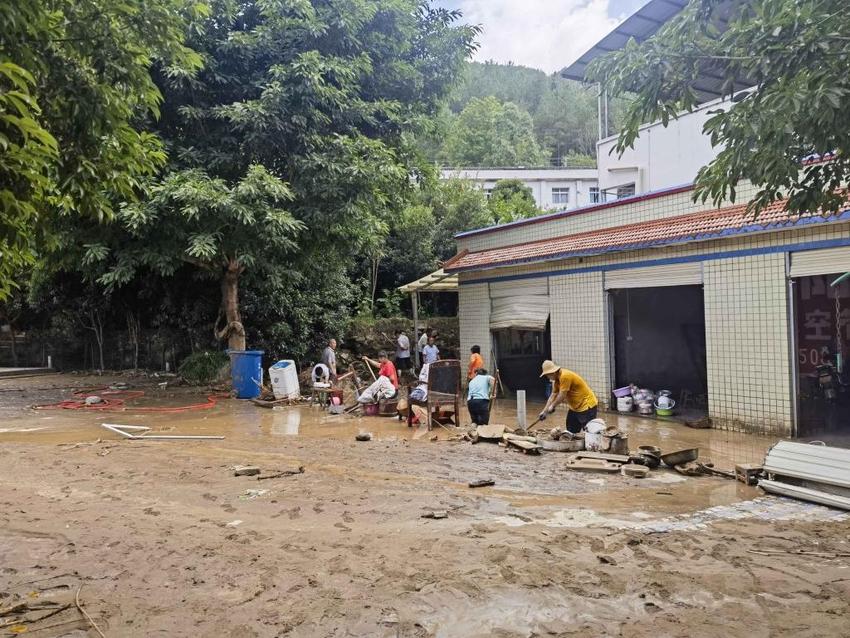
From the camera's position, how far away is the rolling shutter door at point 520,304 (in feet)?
49.2

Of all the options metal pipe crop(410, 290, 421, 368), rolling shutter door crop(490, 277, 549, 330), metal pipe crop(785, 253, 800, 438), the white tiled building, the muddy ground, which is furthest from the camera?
metal pipe crop(410, 290, 421, 368)

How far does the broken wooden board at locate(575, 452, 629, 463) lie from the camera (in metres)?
8.34

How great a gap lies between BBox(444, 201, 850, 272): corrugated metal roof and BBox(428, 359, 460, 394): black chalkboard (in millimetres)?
3785

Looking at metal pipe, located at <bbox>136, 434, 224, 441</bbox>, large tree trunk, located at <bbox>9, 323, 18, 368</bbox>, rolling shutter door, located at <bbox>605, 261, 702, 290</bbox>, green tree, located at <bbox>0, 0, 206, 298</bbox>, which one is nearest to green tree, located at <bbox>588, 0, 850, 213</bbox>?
green tree, located at <bbox>0, 0, 206, 298</bbox>

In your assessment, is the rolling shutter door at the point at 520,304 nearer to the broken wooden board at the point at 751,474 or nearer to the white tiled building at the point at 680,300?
the white tiled building at the point at 680,300

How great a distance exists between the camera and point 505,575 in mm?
4715

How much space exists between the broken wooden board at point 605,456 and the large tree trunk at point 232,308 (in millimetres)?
11017

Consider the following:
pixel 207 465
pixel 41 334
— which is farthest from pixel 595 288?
pixel 41 334

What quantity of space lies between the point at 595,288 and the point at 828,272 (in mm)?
4684

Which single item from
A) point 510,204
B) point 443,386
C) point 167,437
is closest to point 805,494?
point 443,386

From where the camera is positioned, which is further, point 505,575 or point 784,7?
point 505,575

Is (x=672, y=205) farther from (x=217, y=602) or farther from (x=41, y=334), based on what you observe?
(x=41, y=334)

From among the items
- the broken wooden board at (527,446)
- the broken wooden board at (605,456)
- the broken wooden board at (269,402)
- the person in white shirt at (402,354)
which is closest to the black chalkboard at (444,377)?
the broken wooden board at (527,446)

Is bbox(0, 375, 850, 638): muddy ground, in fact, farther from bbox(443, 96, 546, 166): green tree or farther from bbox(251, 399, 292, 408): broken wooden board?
bbox(443, 96, 546, 166): green tree
